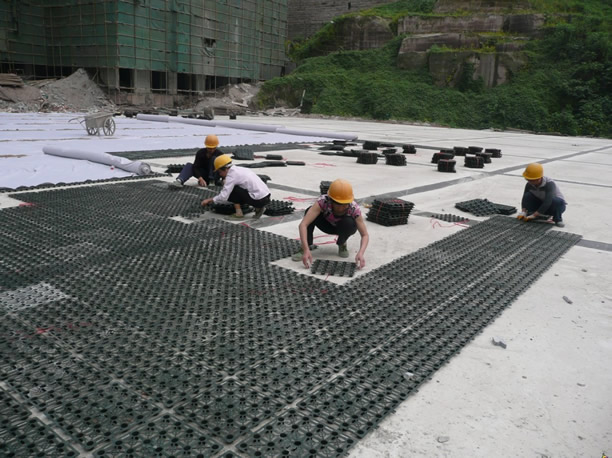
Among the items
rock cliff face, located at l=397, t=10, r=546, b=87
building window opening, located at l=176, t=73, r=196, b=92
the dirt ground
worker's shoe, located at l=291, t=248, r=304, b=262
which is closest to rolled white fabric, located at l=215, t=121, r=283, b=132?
the dirt ground

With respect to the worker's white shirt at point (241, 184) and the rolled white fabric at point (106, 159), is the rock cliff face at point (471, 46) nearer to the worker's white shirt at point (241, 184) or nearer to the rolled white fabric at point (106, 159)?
the rolled white fabric at point (106, 159)

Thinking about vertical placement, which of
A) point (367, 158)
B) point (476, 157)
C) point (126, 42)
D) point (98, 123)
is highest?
point (126, 42)

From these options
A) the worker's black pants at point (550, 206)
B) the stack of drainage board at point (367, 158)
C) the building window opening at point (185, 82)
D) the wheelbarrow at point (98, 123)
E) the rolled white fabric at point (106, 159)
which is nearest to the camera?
the worker's black pants at point (550, 206)

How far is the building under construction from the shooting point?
95.2 feet

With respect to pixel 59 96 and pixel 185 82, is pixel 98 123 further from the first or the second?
pixel 185 82

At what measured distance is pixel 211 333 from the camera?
3207 mm

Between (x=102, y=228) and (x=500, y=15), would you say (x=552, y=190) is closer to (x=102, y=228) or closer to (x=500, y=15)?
(x=102, y=228)

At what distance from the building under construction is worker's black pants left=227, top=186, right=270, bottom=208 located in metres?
27.2

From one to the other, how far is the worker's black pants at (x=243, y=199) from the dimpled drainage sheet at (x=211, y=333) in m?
0.46

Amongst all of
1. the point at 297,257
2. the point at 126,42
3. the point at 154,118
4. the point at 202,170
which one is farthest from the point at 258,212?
the point at 126,42

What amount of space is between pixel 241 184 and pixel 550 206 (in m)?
4.10

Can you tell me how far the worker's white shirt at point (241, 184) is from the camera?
5.65 meters

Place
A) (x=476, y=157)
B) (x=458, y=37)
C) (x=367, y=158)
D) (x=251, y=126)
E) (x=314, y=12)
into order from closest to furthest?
(x=367, y=158), (x=476, y=157), (x=251, y=126), (x=458, y=37), (x=314, y=12)

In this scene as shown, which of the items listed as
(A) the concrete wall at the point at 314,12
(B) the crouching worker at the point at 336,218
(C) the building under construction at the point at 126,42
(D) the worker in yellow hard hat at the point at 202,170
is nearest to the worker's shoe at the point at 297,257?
(B) the crouching worker at the point at 336,218
